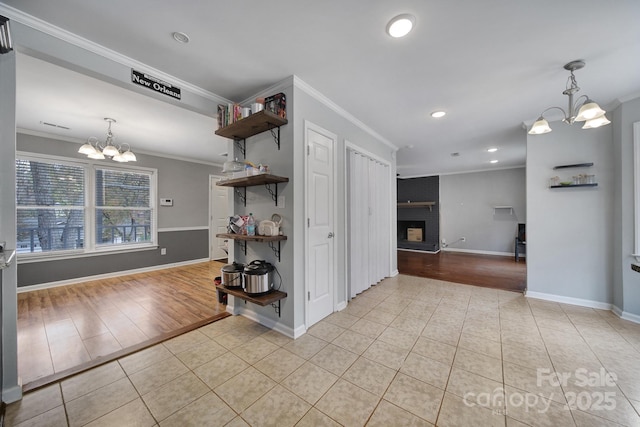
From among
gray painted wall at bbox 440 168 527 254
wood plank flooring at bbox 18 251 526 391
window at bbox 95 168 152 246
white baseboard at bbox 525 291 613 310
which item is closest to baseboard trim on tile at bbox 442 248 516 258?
gray painted wall at bbox 440 168 527 254

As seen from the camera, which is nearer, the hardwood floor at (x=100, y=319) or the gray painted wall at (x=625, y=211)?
the hardwood floor at (x=100, y=319)

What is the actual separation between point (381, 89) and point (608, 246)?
3443 millimetres

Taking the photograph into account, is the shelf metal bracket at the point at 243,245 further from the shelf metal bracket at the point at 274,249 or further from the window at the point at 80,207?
the window at the point at 80,207

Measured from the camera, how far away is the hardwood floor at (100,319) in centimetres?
195

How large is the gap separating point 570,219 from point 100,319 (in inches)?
239

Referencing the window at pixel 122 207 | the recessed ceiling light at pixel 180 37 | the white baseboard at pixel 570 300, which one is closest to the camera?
the recessed ceiling light at pixel 180 37

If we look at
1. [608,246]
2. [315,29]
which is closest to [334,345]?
[315,29]

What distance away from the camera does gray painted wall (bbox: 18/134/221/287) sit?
376 centimetres

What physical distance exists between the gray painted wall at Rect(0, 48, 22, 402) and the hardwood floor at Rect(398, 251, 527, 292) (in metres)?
4.94

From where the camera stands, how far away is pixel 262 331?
7.82ft

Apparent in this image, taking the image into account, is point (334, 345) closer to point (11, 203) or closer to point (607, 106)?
point (11, 203)

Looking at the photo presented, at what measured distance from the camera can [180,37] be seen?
1724 mm

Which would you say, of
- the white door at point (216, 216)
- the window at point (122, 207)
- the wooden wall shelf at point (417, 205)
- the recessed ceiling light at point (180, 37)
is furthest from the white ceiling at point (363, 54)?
the wooden wall shelf at point (417, 205)

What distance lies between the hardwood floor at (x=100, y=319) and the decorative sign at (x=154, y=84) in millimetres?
2386
